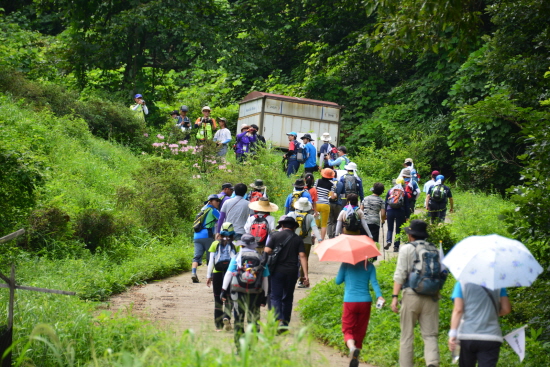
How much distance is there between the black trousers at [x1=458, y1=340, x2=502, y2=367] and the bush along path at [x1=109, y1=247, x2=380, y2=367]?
7.43ft

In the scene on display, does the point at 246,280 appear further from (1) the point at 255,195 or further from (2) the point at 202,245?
(1) the point at 255,195

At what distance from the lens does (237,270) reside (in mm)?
7891

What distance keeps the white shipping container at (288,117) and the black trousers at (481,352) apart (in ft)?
59.0

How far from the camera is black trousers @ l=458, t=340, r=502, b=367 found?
5.82 meters

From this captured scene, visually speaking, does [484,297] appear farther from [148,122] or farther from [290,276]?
[148,122]

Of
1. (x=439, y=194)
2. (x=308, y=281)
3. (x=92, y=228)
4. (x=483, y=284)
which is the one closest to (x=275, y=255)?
(x=308, y=281)

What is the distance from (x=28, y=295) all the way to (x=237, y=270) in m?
3.19

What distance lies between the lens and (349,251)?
7.30m

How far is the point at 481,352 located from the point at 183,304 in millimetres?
5565

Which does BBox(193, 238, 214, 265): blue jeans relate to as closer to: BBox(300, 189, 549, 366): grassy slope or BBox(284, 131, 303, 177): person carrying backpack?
BBox(300, 189, 549, 366): grassy slope

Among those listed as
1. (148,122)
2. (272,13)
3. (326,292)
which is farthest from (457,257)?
(272,13)

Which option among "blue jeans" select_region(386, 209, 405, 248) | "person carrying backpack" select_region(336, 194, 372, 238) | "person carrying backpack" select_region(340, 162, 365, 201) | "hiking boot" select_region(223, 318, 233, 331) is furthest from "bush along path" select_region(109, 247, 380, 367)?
"blue jeans" select_region(386, 209, 405, 248)

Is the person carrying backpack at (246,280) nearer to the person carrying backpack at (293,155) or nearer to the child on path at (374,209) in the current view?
the child on path at (374,209)

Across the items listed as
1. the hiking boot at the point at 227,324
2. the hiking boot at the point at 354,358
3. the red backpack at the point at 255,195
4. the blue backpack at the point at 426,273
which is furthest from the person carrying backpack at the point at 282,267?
the red backpack at the point at 255,195
